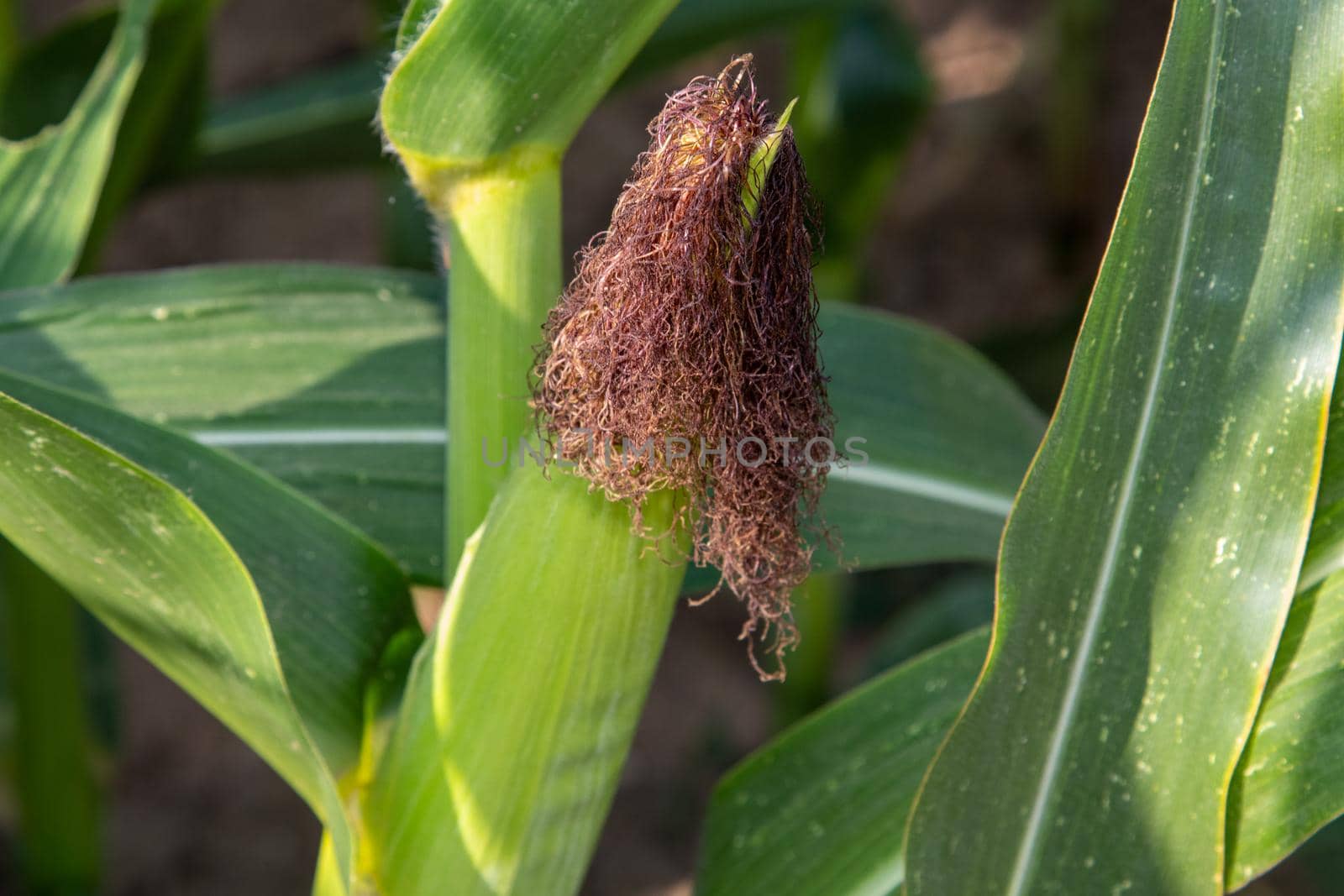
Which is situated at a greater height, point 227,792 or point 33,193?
point 33,193

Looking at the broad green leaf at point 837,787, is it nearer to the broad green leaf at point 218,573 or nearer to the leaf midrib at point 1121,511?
the leaf midrib at point 1121,511

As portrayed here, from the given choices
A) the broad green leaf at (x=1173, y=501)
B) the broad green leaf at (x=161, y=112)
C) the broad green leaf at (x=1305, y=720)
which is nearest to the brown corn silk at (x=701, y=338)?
the broad green leaf at (x=1173, y=501)

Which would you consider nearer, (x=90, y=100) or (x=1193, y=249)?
(x=1193, y=249)

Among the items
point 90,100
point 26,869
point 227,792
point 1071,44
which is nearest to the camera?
point 90,100

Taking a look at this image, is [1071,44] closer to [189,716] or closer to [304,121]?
[304,121]

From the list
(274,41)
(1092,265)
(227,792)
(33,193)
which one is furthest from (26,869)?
Answer: (1092,265)

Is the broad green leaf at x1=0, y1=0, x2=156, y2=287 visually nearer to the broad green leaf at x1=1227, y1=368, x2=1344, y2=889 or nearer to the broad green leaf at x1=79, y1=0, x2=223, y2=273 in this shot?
the broad green leaf at x1=79, y1=0, x2=223, y2=273

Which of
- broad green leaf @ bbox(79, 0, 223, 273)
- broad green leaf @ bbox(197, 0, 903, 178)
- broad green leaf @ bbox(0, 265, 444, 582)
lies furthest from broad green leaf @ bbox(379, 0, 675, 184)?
broad green leaf @ bbox(197, 0, 903, 178)

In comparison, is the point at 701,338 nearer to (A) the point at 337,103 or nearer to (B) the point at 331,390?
(B) the point at 331,390
